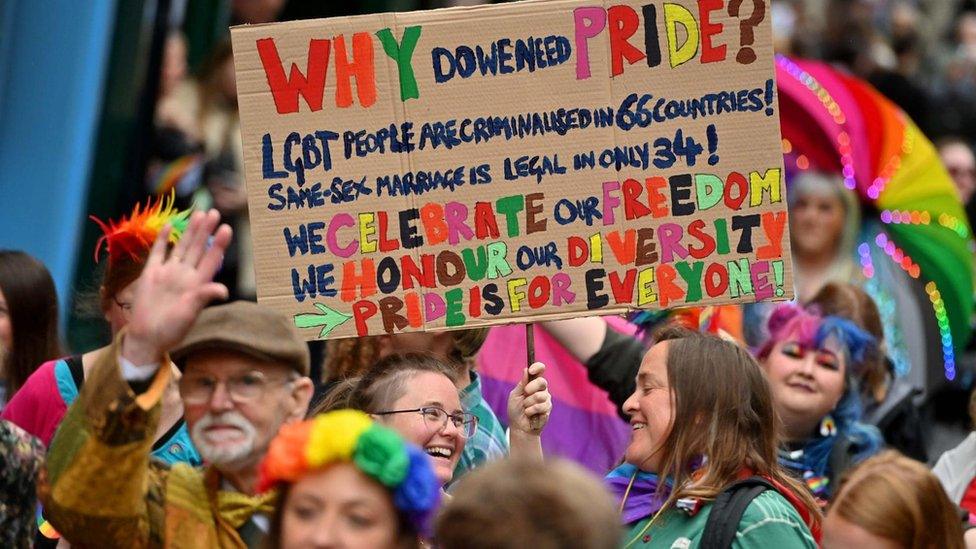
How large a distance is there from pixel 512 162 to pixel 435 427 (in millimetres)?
765

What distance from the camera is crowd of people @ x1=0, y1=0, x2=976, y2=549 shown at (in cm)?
365

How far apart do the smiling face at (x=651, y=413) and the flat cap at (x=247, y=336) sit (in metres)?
1.32

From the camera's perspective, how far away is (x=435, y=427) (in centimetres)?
499

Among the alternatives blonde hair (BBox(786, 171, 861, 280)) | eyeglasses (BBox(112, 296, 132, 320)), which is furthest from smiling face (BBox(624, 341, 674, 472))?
blonde hair (BBox(786, 171, 861, 280))

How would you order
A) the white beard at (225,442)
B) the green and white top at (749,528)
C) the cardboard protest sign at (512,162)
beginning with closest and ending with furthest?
the white beard at (225,442)
the green and white top at (749,528)
the cardboard protest sign at (512,162)

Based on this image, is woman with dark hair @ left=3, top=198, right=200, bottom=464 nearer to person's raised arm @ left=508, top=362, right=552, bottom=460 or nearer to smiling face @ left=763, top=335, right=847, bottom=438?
person's raised arm @ left=508, top=362, right=552, bottom=460

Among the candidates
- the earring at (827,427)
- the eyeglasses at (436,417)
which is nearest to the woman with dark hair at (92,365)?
the eyeglasses at (436,417)

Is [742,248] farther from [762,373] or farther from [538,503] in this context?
[538,503]

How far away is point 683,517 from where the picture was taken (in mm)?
4875

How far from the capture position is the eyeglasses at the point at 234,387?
3.92 metres

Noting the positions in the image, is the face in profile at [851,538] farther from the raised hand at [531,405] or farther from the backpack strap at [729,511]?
the raised hand at [531,405]

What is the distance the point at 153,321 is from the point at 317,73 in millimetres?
1560

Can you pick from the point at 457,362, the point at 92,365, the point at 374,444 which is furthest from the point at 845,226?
the point at 374,444

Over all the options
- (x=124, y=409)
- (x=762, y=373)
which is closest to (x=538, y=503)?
(x=124, y=409)
